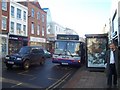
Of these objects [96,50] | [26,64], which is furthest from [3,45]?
[96,50]

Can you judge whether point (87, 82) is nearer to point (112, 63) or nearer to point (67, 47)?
point (112, 63)

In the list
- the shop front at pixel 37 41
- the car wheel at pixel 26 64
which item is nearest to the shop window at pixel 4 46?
the shop front at pixel 37 41

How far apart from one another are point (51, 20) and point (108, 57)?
57.0 metres

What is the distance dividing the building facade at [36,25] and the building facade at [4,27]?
830 cm

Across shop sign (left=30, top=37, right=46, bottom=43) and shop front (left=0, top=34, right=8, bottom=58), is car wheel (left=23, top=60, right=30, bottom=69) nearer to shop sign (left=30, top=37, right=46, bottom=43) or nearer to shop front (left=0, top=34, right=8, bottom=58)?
shop front (left=0, top=34, right=8, bottom=58)

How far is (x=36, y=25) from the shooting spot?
156 ft

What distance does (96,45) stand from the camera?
16.1 metres

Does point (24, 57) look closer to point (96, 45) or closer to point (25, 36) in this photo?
point (96, 45)

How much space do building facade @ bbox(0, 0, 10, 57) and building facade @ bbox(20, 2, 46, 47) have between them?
830 cm

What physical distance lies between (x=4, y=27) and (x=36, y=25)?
13.5 m

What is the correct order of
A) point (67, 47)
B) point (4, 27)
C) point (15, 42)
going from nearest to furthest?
point (67, 47) < point (4, 27) < point (15, 42)

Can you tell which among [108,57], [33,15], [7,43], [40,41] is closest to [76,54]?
[108,57]

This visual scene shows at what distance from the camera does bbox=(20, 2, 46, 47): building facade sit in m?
44.0

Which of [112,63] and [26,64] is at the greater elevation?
[112,63]
